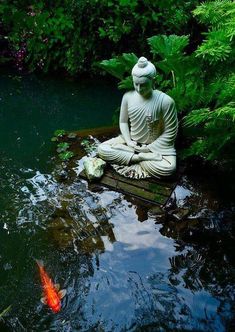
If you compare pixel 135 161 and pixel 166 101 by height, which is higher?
pixel 166 101

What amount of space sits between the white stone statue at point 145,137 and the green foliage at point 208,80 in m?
0.28

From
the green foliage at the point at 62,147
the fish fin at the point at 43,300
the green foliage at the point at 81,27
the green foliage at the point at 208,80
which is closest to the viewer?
the fish fin at the point at 43,300

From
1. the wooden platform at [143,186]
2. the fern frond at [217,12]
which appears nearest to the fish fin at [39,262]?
the wooden platform at [143,186]

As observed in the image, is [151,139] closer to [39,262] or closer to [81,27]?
[39,262]

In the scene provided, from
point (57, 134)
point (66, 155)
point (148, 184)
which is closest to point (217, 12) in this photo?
point (148, 184)

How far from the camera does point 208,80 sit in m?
5.11

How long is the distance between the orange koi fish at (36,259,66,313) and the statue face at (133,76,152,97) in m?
2.37

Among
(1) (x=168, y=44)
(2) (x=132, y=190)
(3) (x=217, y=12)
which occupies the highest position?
(3) (x=217, y=12)

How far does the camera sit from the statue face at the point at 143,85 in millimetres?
4668

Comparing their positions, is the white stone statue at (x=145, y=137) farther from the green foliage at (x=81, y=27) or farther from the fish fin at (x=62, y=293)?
the green foliage at (x=81, y=27)

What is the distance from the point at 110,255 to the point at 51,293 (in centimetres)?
77

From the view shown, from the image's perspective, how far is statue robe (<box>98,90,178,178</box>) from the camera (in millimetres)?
4926

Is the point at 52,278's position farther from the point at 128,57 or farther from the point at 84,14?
the point at 84,14

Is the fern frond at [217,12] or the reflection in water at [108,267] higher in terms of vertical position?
the fern frond at [217,12]
